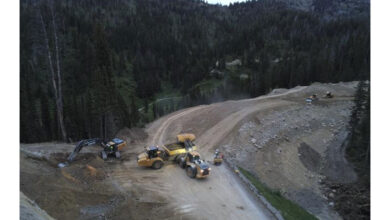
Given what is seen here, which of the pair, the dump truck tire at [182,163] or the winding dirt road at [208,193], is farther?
the dump truck tire at [182,163]

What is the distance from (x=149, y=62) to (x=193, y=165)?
131627 millimetres

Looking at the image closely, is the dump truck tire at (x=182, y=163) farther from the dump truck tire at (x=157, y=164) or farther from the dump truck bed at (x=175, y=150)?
the dump truck tire at (x=157, y=164)

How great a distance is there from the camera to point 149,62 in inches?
5773

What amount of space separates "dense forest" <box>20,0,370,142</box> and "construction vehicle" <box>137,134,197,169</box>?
12526mm

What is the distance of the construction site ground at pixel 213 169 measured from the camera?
1727 centimetres

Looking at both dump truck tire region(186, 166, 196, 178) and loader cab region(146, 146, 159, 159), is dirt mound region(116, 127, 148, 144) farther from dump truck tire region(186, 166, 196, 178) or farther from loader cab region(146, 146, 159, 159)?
dump truck tire region(186, 166, 196, 178)

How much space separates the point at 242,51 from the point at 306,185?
12809cm

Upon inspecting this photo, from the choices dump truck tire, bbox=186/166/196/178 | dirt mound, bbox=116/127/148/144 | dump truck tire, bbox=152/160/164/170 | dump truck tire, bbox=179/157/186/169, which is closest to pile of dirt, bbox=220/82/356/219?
dump truck tire, bbox=179/157/186/169

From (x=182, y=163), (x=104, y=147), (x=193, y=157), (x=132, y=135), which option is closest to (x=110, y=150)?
(x=104, y=147)

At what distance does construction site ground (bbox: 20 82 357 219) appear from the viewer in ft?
56.6

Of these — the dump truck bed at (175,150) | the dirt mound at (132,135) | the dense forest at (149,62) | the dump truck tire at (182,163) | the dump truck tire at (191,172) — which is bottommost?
the dump truck tire at (191,172)

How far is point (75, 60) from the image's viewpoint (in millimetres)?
111938

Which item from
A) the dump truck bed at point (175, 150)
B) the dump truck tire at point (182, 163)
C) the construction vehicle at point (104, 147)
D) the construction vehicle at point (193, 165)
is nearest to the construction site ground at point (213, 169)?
the dump truck tire at point (182, 163)

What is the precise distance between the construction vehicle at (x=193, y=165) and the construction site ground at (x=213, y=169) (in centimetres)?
60
